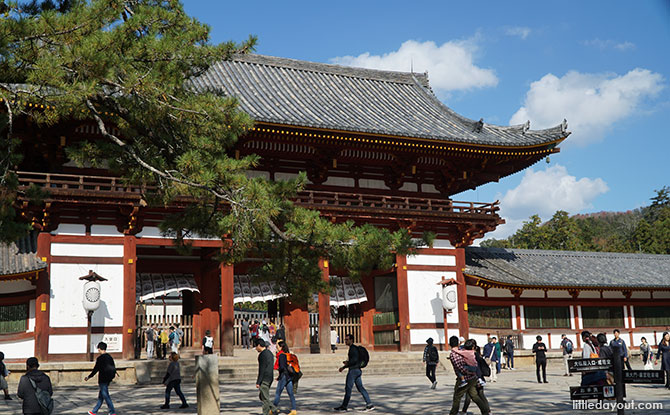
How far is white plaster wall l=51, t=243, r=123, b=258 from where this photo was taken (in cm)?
2095

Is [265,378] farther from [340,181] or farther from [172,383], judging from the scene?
[340,181]

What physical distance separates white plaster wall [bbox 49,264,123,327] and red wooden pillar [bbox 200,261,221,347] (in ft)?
14.0

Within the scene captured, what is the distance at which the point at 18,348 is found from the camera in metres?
20.6

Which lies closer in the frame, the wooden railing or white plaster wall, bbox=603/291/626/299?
the wooden railing

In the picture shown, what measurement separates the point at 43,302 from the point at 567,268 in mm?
23130

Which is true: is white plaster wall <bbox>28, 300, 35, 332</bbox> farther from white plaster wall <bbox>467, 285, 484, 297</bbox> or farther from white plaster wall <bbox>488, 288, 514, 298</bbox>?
white plaster wall <bbox>488, 288, 514, 298</bbox>

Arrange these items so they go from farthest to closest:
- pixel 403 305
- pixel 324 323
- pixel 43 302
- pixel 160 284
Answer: pixel 403 305, pixel 160 284, pixel 324 323, pixel 43 302

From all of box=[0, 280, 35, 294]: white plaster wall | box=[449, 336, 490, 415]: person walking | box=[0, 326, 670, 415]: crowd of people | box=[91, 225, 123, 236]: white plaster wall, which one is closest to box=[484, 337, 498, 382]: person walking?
box=[0, 326, 670, 415]: crowd of people

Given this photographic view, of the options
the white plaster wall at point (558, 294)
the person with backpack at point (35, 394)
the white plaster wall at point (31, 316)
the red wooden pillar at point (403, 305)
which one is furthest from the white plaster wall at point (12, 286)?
the white plaster wall at point (558, 294)

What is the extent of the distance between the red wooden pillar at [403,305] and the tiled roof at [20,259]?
12.5 m

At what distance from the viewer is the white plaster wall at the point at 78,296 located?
20609mm

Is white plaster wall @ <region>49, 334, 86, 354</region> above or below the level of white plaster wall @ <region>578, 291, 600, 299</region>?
below

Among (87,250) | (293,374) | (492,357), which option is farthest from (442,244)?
(293,374)

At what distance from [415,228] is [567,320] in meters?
9.05
